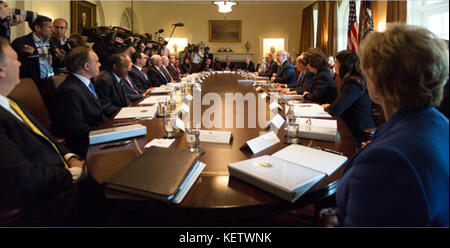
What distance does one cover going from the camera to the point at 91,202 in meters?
1.42

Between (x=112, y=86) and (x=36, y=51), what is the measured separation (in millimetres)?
1252

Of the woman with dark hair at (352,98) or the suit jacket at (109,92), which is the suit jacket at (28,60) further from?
the woman with dark hair at (352,98)

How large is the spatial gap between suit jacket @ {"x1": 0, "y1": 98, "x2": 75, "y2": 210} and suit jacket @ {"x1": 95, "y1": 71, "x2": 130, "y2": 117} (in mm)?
1469

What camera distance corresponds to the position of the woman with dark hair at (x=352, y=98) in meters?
2.43

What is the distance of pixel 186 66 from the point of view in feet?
34.3

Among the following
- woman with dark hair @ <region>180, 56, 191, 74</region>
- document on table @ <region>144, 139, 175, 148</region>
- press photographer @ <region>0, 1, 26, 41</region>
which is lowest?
document on table @ <region>144, 139, 175, 148</region>

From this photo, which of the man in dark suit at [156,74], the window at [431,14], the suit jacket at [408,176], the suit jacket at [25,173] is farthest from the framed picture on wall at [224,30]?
the suit jacket at [408,176]

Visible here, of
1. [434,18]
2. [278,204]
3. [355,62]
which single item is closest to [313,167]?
[278,204]

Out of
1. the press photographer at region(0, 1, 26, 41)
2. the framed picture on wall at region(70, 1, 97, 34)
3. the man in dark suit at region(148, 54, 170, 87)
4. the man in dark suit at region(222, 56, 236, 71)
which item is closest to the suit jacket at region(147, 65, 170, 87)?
the man in dark suit at region(148, 54, 170, 87)

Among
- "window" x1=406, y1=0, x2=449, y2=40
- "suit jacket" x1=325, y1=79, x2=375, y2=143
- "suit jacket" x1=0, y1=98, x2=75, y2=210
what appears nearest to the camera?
"suit jacket" x1=0, y1=98, x2=75, y2=210

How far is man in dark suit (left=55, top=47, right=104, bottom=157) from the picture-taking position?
2062mm

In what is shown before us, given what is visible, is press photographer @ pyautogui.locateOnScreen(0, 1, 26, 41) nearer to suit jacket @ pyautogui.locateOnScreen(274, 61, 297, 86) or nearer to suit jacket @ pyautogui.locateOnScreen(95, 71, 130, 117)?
suit jacket @ pyautogui.locateOnScreen(95, 71, 130, 117)

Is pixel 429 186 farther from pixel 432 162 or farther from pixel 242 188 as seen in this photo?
pixel 242 188
